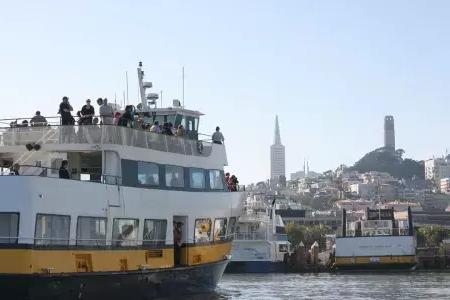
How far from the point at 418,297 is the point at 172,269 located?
34.9ft

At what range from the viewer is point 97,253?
21828 mm

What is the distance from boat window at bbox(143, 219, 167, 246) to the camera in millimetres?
24000

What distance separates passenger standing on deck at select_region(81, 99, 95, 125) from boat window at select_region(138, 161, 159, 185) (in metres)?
2.07

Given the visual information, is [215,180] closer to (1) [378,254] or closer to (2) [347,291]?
(2) [347,291]

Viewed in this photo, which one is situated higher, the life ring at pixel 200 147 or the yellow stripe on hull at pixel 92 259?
the life ring at pixel 200 147

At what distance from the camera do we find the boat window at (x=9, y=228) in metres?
19.5

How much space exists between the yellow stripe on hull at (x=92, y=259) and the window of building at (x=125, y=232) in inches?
9.4

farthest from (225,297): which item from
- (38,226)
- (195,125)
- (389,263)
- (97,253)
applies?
(389,263)

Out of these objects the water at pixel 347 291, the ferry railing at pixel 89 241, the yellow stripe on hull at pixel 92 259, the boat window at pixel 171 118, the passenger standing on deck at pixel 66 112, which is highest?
the boat window at pixel 171 118

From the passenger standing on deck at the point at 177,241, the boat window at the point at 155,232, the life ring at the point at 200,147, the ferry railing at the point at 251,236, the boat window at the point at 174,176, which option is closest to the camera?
the boat window at the point at 155,232

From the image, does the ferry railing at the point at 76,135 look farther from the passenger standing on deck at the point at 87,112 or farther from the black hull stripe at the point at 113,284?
the black hull stripe at the point at 113,284

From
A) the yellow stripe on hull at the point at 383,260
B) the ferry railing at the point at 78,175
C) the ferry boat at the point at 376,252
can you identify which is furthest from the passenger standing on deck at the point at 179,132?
the yellow stripe on hull at the point at 383,260

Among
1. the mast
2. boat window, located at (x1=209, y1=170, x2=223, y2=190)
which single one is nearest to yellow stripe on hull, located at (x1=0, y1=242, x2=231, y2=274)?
boat window, located at (x1=209, y1=170, x2=223, y2=190)

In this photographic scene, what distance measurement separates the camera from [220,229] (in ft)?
95.2
